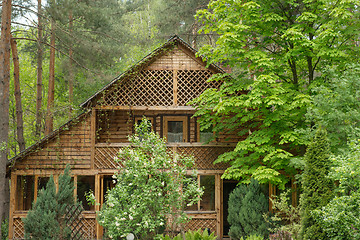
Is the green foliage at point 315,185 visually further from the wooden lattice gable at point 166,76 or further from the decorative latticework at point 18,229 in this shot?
the decorative latticework at point 18,229

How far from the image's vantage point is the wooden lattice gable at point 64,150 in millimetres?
17391

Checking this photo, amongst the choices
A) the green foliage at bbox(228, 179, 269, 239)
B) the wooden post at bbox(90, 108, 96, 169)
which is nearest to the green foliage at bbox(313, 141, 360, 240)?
the green foliage at bbox(228, 179, 269, 239)

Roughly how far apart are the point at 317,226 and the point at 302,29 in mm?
7762

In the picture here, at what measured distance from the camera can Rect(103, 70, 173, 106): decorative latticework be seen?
57.9ft

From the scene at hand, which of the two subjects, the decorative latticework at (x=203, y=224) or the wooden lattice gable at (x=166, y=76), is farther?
the decorative latticework at (x=203, y=224)

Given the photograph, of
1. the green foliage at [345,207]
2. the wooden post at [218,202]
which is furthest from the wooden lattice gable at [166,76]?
the green foliage at [345,207]

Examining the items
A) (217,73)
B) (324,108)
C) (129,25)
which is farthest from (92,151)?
(129,25)

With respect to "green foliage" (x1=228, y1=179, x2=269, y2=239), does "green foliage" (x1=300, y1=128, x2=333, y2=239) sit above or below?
above

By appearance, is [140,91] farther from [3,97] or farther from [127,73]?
[3,97]

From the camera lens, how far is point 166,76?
59.6 feet

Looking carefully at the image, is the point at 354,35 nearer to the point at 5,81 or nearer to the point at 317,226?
the point at 317,226

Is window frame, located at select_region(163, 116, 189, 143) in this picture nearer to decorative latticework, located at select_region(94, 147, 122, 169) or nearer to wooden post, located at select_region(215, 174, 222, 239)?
wooden post, located at select_region(215, 174, 222, 239)

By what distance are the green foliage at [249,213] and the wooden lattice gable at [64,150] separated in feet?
21.8

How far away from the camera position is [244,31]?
52.9ft
